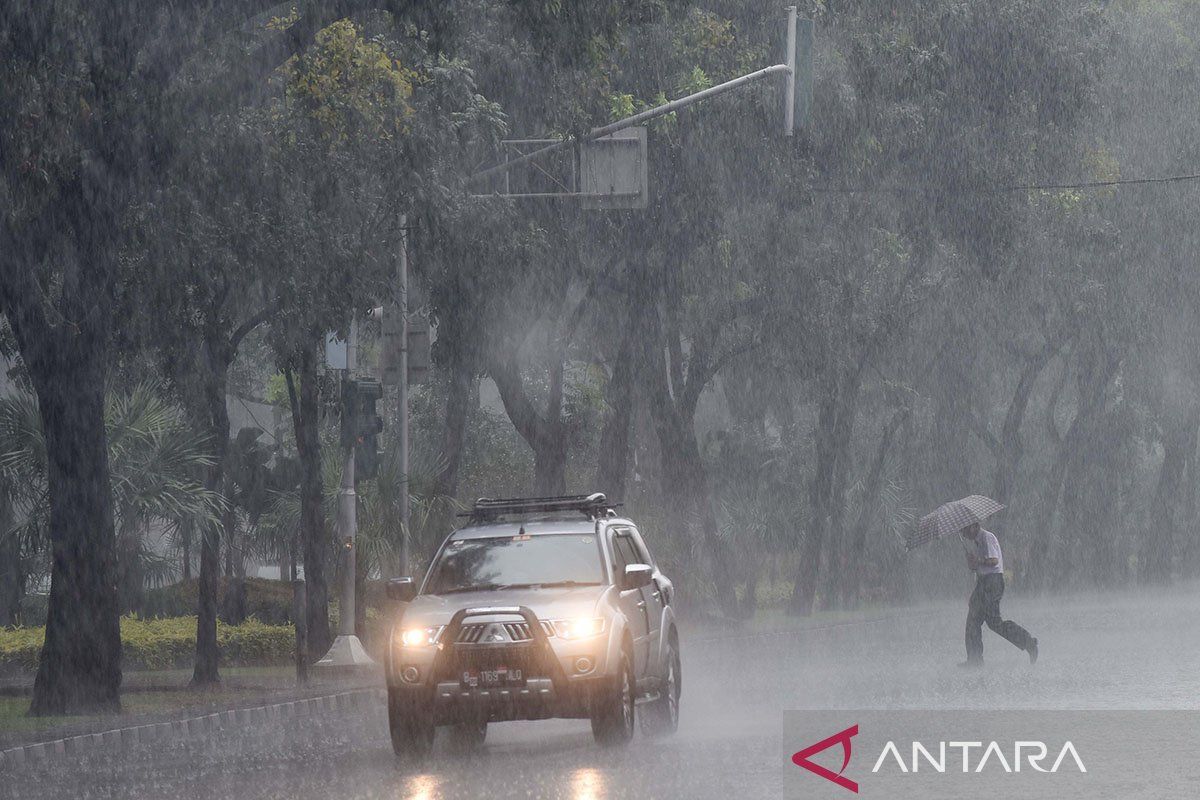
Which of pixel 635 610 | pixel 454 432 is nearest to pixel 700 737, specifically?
pixel 635 610

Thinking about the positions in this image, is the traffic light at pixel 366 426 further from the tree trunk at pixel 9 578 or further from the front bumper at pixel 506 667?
the front bumper at pixel 506 667

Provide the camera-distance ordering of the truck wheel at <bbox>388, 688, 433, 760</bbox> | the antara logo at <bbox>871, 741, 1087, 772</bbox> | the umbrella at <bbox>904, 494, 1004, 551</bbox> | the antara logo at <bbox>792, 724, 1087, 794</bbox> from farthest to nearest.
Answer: the umbrella at <bbox>904, 494, 1004, 551</bbox> < the truck wheel at <bbox>388, 688, 433, 760</bbox> < the antara logo at <bbox>871, 741, 1087, 772</bbox> < the antara logo at <bbox>792, 724, 1087, 794</bbox>

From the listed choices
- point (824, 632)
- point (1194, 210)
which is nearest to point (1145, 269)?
point (1194, 210)

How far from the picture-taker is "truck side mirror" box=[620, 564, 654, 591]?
15.5 metres

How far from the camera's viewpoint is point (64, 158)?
17.1 m

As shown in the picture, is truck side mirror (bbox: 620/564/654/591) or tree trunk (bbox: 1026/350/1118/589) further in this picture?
tree trunk (bbox: 1026/350/1118/589)

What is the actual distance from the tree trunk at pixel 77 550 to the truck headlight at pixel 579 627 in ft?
22.8

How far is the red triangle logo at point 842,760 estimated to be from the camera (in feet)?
40.8

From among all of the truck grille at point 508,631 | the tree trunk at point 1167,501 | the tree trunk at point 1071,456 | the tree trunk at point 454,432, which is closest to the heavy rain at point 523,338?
the truck grille at point 508,631

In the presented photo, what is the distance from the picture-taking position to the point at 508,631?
14.6 m

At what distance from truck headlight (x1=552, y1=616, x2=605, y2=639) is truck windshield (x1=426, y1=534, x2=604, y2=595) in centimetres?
75

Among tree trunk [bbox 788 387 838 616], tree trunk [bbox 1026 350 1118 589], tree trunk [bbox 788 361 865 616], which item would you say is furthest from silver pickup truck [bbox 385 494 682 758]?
tree trunk [bbox 1026 350 1118 589]

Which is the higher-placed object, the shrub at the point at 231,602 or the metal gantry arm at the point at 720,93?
the metal gantry arm at the point at 720,93

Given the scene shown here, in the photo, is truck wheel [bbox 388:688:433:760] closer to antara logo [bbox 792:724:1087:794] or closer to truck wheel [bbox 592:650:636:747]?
truck wheel [bbox 592:650:636:747]
